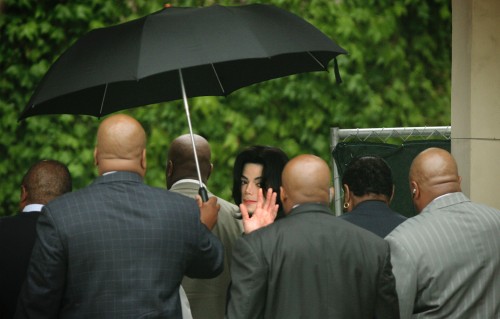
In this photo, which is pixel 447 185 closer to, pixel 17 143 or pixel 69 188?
pixel 69 188

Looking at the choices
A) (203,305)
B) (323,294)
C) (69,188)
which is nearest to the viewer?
(323,294)

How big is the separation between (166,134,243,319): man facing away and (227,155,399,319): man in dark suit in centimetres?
118

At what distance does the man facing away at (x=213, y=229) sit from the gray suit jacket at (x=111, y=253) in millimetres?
1015

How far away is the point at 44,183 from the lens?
4.54 m

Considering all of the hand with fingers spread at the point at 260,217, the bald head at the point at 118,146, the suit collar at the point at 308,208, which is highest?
the bald head at the point at 118,146

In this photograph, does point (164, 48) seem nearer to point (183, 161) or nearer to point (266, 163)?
point (183, 161)

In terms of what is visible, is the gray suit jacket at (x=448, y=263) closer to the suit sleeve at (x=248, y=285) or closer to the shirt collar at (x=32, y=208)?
the suit sleeve at (x=248, y=285)

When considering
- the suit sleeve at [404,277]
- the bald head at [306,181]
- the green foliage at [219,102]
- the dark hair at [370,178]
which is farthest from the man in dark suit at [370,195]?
the green foliage at [219,102]

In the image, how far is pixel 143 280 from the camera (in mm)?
3934

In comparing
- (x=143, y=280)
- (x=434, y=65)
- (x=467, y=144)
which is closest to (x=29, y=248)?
(x=143, y=280)

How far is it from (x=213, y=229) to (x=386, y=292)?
1.34 metres

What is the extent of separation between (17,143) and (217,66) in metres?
3.37

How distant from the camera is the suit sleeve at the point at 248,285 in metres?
3.83

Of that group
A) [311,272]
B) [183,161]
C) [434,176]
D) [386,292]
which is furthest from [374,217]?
[183,161]
